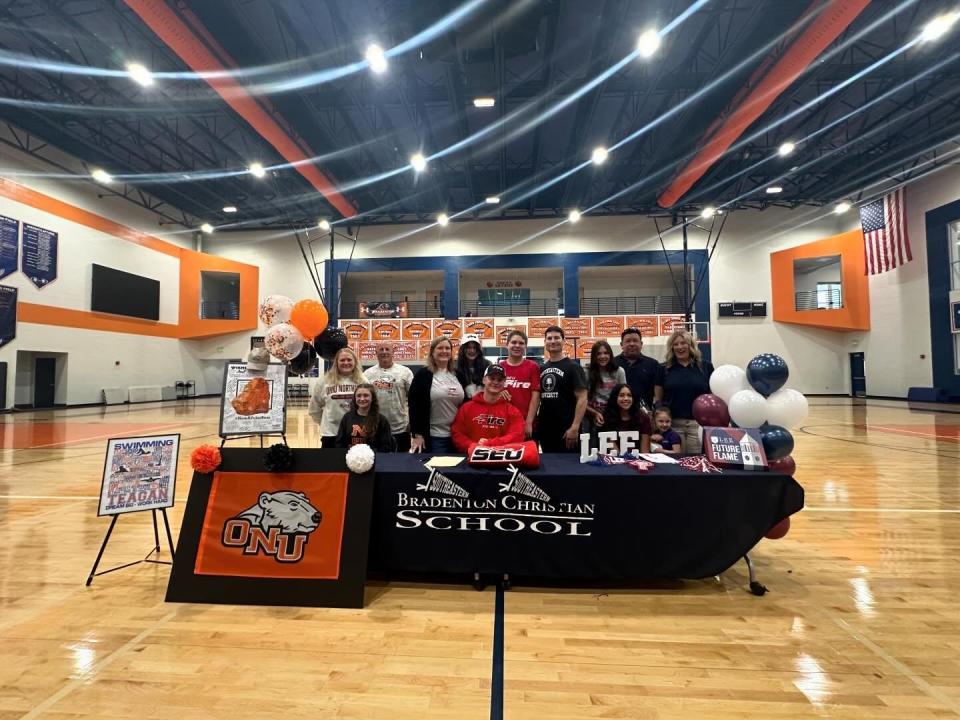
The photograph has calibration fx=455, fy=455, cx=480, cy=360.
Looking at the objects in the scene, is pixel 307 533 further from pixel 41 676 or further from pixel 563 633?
pixel 563 633

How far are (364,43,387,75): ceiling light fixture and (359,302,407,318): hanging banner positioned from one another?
12.7 meters

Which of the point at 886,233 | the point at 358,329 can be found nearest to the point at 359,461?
the point at 358,329

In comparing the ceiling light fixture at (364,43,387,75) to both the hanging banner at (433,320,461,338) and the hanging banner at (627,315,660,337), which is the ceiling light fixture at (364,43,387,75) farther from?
the hanging banner at (627,315,660,337)

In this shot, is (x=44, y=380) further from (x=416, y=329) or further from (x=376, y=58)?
(x=376, y=58)

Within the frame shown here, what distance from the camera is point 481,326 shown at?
18.5 metres

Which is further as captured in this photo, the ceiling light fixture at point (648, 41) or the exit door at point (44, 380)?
the exit door at point (44, 380)

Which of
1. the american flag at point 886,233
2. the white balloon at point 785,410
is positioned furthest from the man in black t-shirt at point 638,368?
the american flag at point 886,233

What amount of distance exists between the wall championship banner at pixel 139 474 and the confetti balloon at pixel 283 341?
86cm

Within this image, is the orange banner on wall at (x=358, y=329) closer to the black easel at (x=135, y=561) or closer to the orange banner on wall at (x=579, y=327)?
the orange banner on wall at (x=579, y=327)

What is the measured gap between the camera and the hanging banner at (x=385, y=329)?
18734 millimetres

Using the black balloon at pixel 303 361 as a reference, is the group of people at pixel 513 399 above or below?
below

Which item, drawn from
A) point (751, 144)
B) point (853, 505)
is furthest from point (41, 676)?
point (751, 144)

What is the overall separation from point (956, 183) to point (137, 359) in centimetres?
2850

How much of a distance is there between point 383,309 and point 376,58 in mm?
13529
